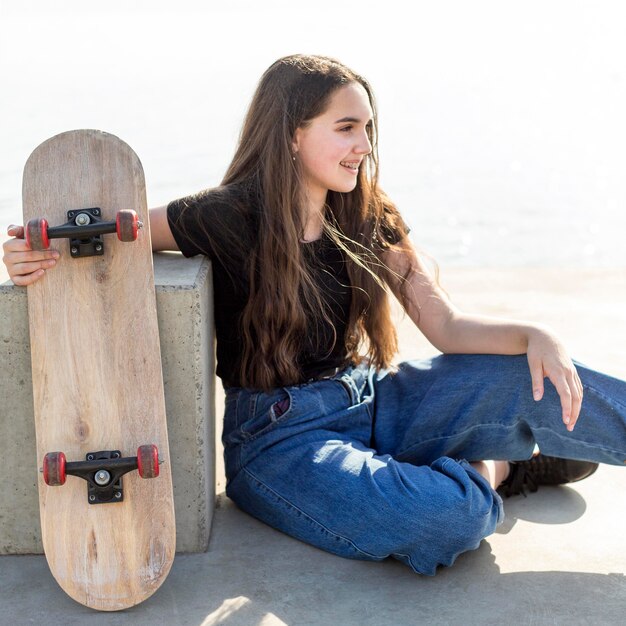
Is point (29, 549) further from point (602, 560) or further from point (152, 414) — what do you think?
point (602, 560)

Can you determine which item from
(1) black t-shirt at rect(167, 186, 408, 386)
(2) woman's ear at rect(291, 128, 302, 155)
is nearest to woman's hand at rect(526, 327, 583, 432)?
(1) black t-shirt at rect(167, 186, 408, 386)

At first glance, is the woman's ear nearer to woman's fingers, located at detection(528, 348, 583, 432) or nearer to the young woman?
the young woman

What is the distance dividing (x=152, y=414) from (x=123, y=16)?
41.0m

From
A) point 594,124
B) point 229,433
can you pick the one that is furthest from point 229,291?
point 594,124

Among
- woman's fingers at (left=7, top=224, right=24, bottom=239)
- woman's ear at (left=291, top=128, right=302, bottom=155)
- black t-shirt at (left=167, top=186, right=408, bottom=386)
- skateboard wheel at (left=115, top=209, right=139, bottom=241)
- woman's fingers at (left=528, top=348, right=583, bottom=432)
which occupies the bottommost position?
woman's fingers at (left=528, top=348, right=583, bottom=432)

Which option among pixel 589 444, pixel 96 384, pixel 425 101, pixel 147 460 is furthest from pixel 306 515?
pixel 425 101

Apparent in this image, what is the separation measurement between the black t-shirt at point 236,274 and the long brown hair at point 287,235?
0.09 feet

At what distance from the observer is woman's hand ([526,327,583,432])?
7.55 feet

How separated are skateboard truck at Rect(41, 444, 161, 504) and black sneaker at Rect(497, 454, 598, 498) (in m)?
1.09

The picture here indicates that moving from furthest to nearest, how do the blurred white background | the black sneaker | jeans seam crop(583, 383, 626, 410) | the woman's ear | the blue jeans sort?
the blurred white background < the black sneaker < the woman's ear < jeans seam crop(583, 383, 626, 410) < the blue jeans

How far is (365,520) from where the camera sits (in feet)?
7.48

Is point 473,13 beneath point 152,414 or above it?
above

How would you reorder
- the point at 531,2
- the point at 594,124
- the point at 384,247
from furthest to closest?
the point at 531,2, the point at 594,124, the point at 384,247

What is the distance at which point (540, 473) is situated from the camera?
2768 mm
